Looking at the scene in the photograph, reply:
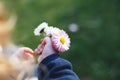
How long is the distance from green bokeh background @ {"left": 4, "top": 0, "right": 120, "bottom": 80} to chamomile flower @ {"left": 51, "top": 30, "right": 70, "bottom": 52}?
3.57 m

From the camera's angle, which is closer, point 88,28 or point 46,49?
point 46,49

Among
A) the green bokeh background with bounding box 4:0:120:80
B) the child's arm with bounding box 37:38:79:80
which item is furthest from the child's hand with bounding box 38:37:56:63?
the green bokeh background with bounding box 4:0:120:80

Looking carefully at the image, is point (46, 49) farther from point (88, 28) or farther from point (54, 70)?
point (88, 28)

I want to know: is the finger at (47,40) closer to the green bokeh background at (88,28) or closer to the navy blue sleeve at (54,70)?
the navy blue sleeve at (54,70)

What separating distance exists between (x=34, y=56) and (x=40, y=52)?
63mm

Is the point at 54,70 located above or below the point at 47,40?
below

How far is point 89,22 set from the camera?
521 centimetres

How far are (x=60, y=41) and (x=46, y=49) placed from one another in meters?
0.04

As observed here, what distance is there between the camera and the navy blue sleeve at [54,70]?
113 centimetres

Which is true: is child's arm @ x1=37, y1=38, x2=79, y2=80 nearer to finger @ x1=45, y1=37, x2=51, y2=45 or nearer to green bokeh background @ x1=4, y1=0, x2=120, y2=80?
finger @ x1=45, y1=37, x2=51, y2=45

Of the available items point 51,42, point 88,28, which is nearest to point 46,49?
point 51,42

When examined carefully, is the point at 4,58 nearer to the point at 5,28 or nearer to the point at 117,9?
the point at 5,28

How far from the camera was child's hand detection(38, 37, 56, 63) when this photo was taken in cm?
120

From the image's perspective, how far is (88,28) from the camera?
16.8 feet
